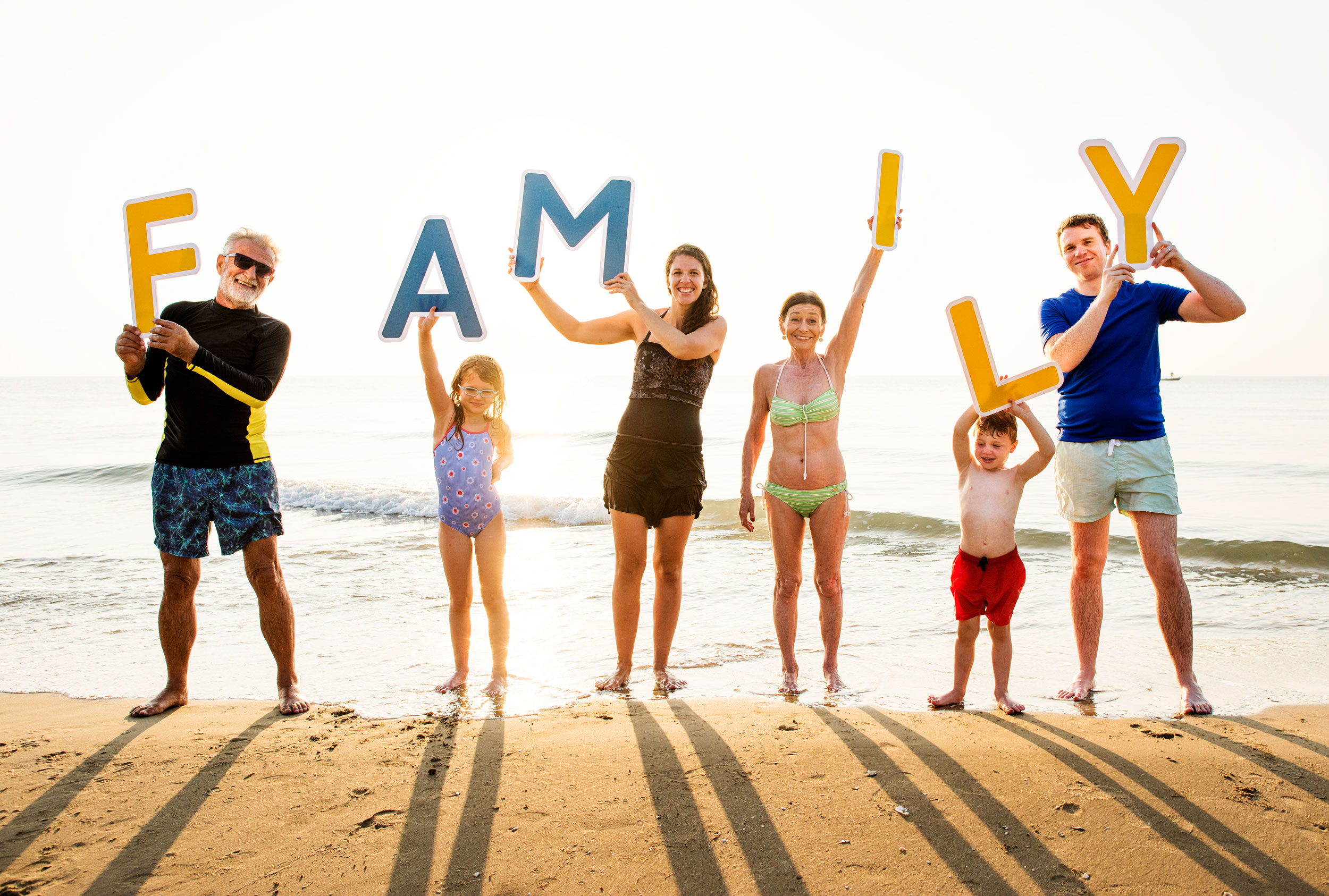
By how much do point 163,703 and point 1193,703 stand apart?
4828 millimetres

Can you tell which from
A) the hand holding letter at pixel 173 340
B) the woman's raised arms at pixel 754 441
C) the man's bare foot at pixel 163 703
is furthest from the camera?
the woman's raised arms at pixel 754 441

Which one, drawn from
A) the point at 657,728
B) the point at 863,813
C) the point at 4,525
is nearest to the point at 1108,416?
the point at 863,813

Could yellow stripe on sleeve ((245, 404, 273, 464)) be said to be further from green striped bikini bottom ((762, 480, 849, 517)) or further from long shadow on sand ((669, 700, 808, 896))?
green striped bikini bottom ((762, 480, 849, 517))

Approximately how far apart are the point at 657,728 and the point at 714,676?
4.53 ft

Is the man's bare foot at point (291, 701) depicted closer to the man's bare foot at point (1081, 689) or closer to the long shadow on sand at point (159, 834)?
the long shadow on sand at point (159, 834)

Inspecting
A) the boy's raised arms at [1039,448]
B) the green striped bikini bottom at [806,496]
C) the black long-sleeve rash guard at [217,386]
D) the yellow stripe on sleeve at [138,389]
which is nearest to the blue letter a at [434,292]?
the black long-sleeve rash guard at [217,386]

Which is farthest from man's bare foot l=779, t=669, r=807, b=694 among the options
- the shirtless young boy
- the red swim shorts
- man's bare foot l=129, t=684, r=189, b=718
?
man's bare foot l=129, t=684, r=189, b=718

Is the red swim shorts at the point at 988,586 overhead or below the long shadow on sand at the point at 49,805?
overhead

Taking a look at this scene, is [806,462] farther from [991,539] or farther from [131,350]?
[131,350]

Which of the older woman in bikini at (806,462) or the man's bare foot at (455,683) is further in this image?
the man's bare foot at (455,683)

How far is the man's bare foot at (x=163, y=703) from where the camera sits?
12.1ft

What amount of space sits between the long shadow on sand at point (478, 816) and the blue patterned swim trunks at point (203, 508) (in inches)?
59.6

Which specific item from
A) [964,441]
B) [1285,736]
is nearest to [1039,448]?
[964,441]

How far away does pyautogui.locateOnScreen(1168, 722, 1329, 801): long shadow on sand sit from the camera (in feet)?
8.95
